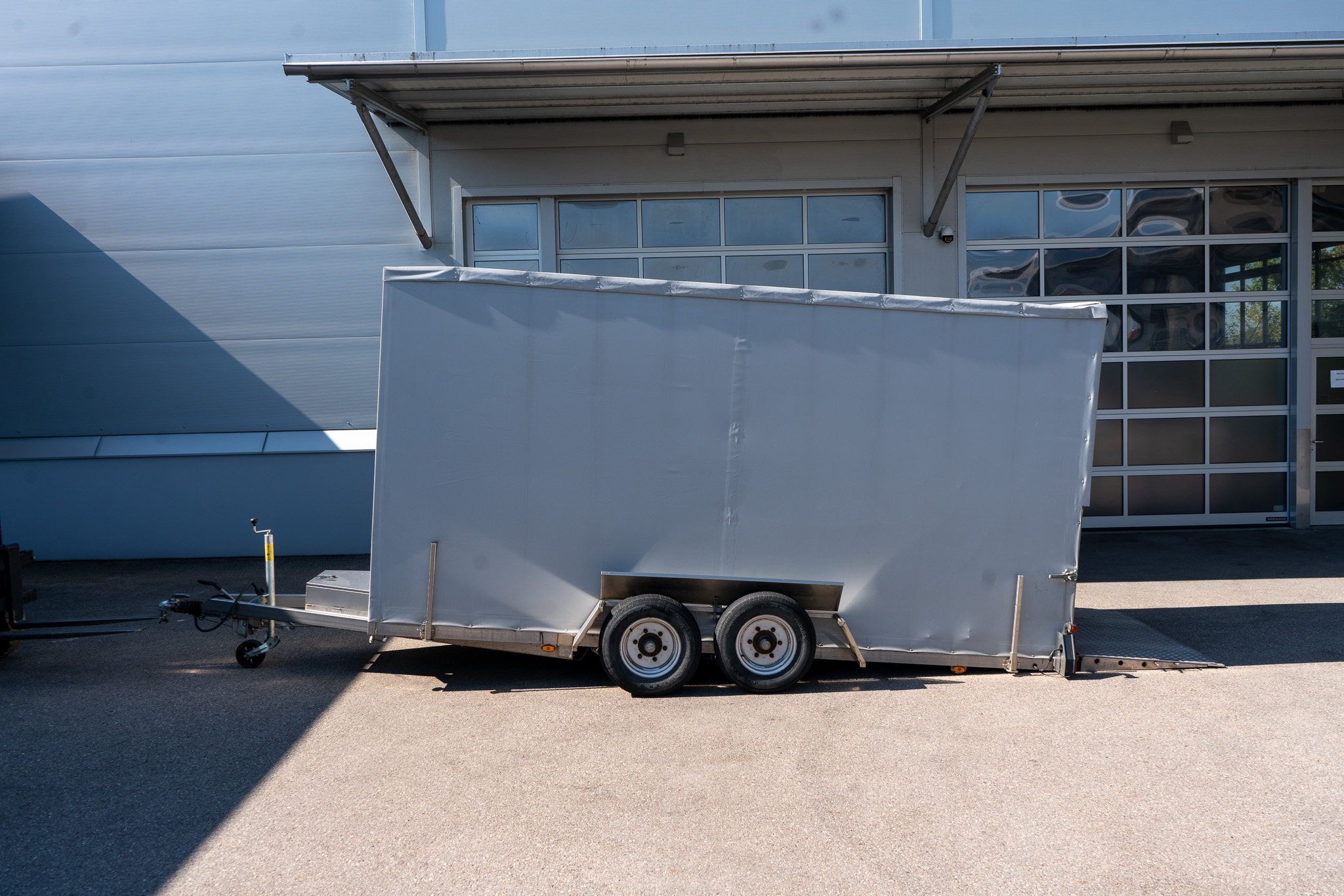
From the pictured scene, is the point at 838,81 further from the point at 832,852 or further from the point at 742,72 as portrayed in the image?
the point at 832,852

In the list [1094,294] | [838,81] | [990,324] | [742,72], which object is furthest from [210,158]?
[1094,294]

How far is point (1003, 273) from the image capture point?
11250 millimetres

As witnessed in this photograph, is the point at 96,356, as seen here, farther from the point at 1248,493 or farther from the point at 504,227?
the point at 1248,493

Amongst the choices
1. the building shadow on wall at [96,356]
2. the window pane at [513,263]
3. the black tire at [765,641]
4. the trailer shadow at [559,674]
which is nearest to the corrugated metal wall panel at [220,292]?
the building shadow on wall at [96,356]

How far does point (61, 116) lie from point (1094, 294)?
43.4ft

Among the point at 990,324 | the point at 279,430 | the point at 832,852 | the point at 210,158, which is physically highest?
the point at 210,158

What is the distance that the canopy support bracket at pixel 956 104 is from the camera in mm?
9133

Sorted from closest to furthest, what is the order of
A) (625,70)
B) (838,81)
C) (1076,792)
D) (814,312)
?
(1076,792) < (814,312) < (625,70) < (838,81)

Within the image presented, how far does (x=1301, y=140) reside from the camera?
36.6 ft

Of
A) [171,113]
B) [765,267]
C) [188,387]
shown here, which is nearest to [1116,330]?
[765,267]

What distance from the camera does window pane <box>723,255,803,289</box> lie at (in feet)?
36.0

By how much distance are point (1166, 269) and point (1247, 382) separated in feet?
6.04

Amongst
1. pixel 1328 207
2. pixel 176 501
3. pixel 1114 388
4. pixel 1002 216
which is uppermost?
pixel 1328 207

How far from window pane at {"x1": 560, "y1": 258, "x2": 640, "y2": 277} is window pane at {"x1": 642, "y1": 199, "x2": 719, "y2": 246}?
1.08ft
